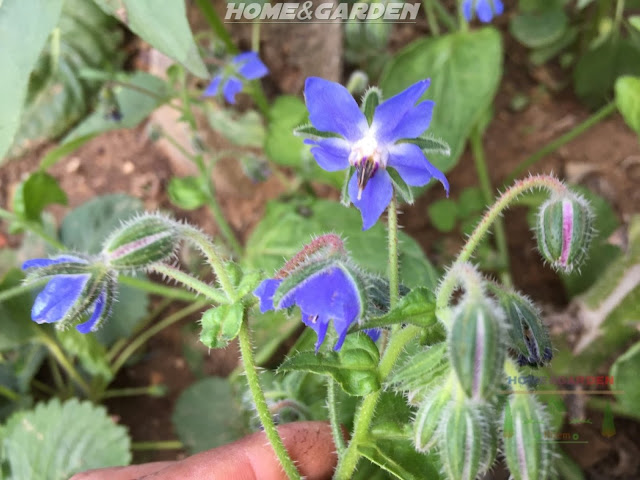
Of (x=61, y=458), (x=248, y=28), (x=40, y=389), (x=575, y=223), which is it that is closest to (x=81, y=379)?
(x=40, y=389)

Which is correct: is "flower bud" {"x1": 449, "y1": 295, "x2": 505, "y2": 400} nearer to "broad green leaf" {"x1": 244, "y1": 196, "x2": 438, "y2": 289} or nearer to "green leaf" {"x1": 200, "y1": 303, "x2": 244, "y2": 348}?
"green leaf" {"x1": 200, "y1": 303, "x2": 244, "y2": 348}

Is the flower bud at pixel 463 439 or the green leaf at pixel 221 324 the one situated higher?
the green leaf at pixel 221 324

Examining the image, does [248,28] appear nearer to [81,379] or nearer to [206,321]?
[81,379]

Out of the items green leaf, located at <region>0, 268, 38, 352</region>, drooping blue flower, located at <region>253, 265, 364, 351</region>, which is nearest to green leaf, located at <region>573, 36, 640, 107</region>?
drooping blue flower, located at <region>253, 265, 364, 351</region>

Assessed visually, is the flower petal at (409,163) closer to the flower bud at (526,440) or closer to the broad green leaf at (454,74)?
the flower bud at (526,440)

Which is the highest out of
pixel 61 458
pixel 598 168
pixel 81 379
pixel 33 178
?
pixel 598 168

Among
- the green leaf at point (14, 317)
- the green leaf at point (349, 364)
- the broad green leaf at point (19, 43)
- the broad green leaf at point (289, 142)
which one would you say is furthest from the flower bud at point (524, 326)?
the green leaf at point (14, 317)
